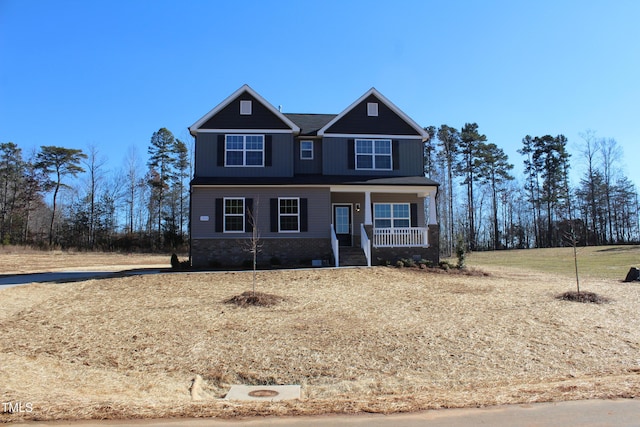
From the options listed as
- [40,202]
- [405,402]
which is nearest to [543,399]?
[405,402]

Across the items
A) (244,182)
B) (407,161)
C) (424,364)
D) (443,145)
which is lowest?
(424,364)

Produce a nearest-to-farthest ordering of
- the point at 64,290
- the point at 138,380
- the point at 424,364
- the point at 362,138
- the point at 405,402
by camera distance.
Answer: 1. the point at 405,402
2. the point at 138,380
3. the point at 424,364
4. the point at 64,290
5. the point at 362,138

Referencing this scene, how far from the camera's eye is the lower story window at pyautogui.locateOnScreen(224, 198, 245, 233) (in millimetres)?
19438

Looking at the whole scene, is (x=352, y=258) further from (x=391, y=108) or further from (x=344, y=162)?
(x=391, y=108)

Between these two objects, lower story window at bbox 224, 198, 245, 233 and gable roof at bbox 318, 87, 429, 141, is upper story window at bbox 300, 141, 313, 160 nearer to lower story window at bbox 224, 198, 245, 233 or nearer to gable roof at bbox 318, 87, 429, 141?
gable roof at bbox 318, 87, 429, 141

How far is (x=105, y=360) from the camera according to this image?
295 inches

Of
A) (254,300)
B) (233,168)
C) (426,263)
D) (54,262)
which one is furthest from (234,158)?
(54,262)

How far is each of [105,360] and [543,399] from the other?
22.9 ft

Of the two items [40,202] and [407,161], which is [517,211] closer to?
[407,161]

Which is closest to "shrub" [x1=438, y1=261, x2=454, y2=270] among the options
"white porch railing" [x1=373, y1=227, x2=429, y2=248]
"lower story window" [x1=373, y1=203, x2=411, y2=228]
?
"white porch railing" [x1=373, y1=227, x2=429, y2=248]

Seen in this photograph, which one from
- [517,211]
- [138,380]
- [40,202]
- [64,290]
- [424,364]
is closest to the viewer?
[138,380]

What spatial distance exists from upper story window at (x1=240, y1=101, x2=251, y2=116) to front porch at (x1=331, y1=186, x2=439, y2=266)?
5.67 meters

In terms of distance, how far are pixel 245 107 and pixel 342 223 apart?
751 centimetres

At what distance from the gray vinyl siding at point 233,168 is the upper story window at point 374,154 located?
11.8 feet
